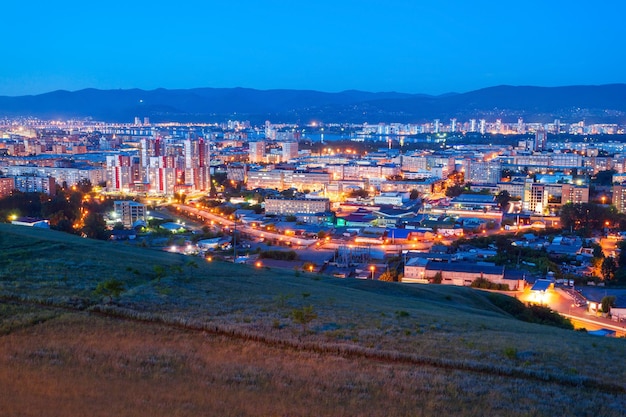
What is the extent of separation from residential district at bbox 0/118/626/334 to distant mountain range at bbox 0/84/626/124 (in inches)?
1784

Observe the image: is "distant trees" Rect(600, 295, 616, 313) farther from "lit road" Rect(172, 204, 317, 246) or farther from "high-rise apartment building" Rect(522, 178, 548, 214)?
"high-rise apartment building" Rect(522, 178, 548, 214)

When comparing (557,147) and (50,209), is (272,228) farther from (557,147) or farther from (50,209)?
(557,147)

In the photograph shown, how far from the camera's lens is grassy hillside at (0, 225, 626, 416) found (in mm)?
2615

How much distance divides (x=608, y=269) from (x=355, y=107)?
78.8m

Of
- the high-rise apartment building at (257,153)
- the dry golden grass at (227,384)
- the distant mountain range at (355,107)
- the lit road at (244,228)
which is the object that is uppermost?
the distant mountain range at (355,107)

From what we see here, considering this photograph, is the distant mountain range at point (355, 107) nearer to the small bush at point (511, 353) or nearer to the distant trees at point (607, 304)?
the distant trees at point (607, 304)

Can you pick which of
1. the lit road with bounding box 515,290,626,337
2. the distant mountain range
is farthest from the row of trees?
the distant mountain range

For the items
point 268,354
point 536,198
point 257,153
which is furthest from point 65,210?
point 257,153


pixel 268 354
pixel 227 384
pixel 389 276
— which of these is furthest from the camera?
pixel 389 276

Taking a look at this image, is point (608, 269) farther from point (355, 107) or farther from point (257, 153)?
point (355, 107)

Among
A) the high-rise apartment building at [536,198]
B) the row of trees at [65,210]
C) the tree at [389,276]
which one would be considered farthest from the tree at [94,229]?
the high-rise apartment building at [536,198]

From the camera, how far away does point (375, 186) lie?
26.8 m

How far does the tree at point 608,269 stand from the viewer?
11406 mm

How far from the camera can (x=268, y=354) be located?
126 inches
